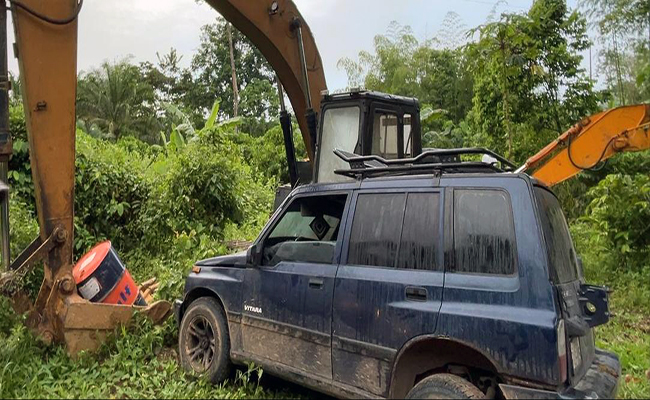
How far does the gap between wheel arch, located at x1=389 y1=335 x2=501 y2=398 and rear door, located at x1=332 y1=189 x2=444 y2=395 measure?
55 mm

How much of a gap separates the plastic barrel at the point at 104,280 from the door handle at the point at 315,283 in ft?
10.2

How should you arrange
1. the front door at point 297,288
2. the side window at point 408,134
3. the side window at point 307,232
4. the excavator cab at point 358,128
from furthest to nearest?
the side window at point 408,134
the excavator cab at point 358,128
the side window at point 307,232
the front door at point 297,288

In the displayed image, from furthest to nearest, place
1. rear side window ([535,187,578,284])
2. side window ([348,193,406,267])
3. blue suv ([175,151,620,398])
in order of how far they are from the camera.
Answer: side window ([348,193,406,267]) → rear side window ([535,187,578,284]) → blue suv ([175,151,620,398])

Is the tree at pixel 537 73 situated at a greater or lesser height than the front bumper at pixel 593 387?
greater

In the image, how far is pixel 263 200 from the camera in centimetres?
1372

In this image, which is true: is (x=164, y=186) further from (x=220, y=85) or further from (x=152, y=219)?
(x=220, y=85)

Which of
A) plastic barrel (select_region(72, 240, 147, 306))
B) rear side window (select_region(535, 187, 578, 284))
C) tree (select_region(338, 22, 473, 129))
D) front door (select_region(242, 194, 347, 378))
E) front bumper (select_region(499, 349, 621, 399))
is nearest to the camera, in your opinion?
front bumper (select_region(499, 349, 621, 399))

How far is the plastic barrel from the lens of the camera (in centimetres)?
614

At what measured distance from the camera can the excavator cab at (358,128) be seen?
6.75 metres

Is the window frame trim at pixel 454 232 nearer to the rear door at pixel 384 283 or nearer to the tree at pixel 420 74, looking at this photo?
the rear door at pixel 384 283

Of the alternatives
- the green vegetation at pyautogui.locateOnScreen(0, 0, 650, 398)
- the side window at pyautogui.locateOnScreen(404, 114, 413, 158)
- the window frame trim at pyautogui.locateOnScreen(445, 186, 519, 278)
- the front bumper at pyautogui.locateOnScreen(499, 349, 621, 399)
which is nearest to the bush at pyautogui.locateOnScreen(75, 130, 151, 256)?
the green vegetation at pyautogui.locateOnScreen(0, 0, 650, 398)

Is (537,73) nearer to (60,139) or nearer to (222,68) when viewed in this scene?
(60,139)

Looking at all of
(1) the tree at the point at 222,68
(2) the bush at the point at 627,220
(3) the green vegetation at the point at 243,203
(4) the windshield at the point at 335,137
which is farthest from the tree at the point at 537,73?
(1) the tree at the point at 222,68

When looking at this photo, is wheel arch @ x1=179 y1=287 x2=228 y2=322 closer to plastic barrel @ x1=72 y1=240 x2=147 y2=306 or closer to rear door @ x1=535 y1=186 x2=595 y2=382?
plastic barrel @ x1=72 y1=240 x2=147 y2=306
